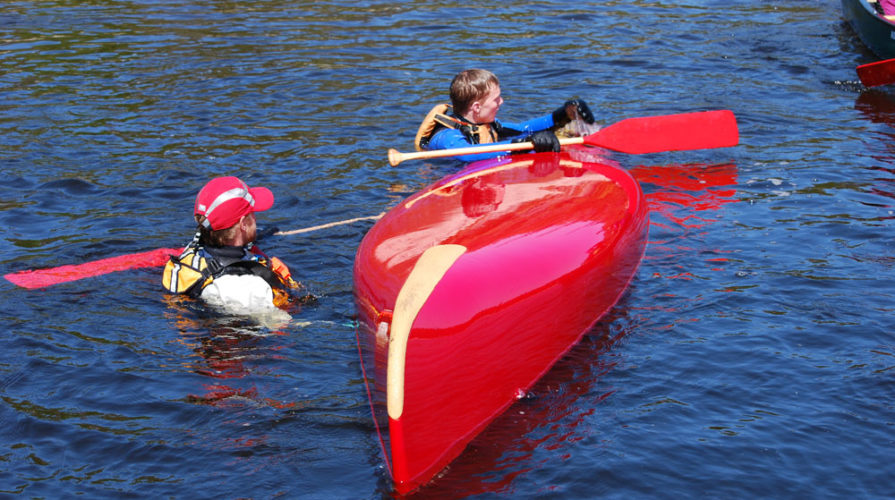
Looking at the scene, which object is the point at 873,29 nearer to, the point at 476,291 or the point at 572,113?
the point at 572,113

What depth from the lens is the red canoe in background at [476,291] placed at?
3.40 m

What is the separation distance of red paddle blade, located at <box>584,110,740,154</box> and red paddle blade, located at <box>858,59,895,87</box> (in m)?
2.82

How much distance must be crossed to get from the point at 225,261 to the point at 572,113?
308 centimetres

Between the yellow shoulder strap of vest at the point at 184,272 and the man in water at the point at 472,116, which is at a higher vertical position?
the man in water at the point at 472,116

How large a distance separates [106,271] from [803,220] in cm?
444

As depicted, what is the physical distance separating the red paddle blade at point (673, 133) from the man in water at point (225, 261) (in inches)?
114

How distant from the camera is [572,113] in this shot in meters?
6.62

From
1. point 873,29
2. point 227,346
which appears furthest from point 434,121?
point 873,29

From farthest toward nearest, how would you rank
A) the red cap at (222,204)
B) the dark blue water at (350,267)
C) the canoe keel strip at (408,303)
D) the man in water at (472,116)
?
the man in water at (472,116)
the red cap at (222,204)
the dark blue water at (350,267)
the canoe keel strip at (408,303)

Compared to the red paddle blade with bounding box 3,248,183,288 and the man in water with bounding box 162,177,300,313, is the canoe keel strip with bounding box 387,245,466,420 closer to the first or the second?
the man in water with bounding box 162,177,300,313

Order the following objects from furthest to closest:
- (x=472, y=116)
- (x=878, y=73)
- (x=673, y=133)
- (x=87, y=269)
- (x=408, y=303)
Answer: (x=878, y=73)
(x=673, y=133)
(x=472, y=116)
(x=87, y=269)
(x=408, y=303)

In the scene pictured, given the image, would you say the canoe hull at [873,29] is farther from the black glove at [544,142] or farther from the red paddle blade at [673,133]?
the black glove at [544,142]

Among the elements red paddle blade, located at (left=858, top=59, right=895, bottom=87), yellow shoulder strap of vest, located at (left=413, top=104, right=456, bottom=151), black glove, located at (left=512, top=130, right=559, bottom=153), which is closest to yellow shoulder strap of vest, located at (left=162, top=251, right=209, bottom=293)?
black glove, located at (left=512, top=130, right=559, bottom=153)

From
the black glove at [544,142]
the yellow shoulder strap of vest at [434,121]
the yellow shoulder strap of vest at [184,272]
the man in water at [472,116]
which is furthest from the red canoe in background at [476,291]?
the yellow shoulder strap of vest at [434,121]
